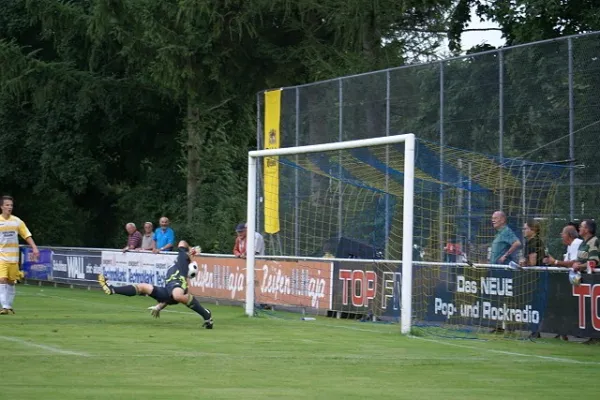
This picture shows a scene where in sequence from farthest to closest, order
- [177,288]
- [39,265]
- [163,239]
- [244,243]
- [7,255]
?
[39,265], [163,239], [244,243], [7,255], [177,288]

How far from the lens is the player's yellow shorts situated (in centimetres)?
2317

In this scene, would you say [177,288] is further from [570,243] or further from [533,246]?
[570,243]

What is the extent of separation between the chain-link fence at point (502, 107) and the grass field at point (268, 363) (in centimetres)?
348

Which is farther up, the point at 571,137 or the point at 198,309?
the point at 571,137

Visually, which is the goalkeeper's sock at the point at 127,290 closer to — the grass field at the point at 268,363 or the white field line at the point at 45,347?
the grass field at the point at 268,363

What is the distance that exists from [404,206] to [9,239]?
756 centimetres

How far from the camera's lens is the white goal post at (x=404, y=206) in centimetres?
1970

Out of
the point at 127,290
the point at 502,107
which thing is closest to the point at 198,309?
the point at 127,290

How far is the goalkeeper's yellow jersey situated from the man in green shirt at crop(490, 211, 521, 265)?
8558 mm

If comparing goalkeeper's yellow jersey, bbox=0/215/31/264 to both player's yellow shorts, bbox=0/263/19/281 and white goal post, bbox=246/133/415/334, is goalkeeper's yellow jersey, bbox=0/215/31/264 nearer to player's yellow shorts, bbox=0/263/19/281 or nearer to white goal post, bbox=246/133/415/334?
player's yellow shorts, bbox=0/263/19/281

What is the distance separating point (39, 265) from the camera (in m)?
41.2

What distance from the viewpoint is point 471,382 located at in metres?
12.7

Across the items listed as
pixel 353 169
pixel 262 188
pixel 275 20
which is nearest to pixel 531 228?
pixel 353 169

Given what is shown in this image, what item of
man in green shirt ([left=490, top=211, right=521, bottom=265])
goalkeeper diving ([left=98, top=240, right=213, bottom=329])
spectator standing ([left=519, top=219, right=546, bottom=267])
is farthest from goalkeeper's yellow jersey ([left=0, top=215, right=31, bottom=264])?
spectator standing ([left=519, top=219, right=546, bottom=267])
